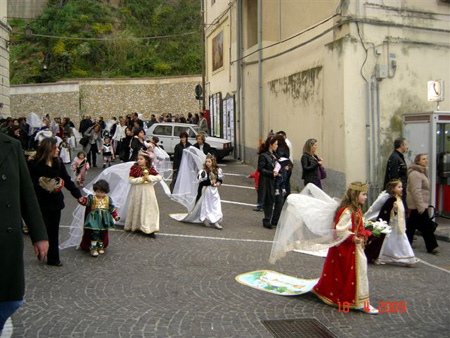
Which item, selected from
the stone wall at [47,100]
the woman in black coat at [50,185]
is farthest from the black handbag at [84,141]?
the stone wall at [47,100]

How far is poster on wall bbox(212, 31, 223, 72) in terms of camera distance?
2608 centimetres

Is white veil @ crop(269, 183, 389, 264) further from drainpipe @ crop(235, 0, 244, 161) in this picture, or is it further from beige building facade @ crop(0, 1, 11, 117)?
beige building facade @ crop(0, 1, 11, 117)

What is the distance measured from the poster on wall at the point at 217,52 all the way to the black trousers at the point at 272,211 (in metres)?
16.2

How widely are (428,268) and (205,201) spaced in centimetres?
451

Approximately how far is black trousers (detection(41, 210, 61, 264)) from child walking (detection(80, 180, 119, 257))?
67cm

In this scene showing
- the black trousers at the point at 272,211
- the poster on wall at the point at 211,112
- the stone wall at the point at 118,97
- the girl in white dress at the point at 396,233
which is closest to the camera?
the girl in white dress at the point at 396,233

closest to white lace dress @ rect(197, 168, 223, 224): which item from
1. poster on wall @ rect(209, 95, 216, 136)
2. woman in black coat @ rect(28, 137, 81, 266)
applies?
woman in black coat @ rect(28, 137, 81, 266)

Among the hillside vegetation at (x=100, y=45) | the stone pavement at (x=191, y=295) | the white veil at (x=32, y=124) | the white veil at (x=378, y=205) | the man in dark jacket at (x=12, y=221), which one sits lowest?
the stone pavement at (x=191, y=295)

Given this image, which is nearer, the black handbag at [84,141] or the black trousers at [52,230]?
the black trousers at [52,230]

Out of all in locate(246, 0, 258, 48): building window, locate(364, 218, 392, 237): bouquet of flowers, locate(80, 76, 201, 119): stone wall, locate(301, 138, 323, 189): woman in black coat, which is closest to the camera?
locate(364, 218, 392, 237): bouquet of flowers

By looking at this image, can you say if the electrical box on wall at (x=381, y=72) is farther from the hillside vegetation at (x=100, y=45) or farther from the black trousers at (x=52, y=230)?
the hillside vegetation at (x=100, y=45)

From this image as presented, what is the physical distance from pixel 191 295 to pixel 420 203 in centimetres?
485

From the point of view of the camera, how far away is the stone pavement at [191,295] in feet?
18.0

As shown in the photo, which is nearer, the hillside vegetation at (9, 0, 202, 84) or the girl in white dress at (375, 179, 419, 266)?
the girl in white dress at (375, 179, 419, 266)
